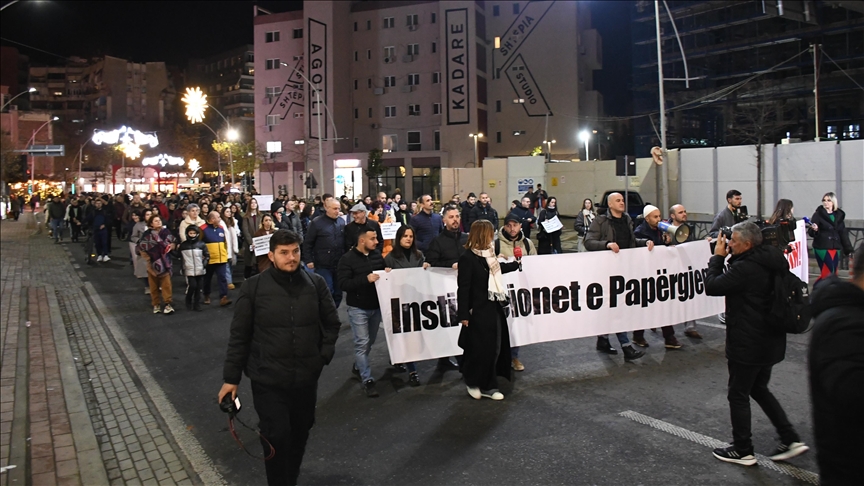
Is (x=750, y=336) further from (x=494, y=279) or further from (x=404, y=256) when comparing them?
(x=404, y=256)

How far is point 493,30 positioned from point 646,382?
57903mm

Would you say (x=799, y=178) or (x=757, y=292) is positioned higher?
(x=799, y=178)

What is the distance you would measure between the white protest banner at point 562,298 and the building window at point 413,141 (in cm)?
5232

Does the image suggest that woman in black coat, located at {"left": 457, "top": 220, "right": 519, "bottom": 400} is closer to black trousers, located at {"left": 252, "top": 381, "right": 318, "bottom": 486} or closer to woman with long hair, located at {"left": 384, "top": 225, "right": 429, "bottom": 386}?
woman with long hair, located at {"left": 384, "top": 225, "right": 429, "bottom": 386}

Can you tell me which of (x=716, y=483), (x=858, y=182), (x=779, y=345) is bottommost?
(x=716, y=483)

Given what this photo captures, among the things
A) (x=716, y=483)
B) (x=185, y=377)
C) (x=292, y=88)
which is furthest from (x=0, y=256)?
(x=292, y=88)

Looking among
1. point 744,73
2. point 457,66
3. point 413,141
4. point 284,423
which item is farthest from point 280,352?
point 413,141

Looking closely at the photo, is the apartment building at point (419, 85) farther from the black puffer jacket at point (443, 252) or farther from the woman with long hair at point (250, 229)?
the black puffer jacket at point (443, 252)

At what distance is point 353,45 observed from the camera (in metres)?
61.8

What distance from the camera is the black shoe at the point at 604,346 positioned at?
26.3 feet

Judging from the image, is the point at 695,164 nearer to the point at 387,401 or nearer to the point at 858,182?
the point at 858,182

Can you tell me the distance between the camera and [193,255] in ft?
37.3

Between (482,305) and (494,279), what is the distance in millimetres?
290

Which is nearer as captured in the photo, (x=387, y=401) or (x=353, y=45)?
(x=387, y=401)
